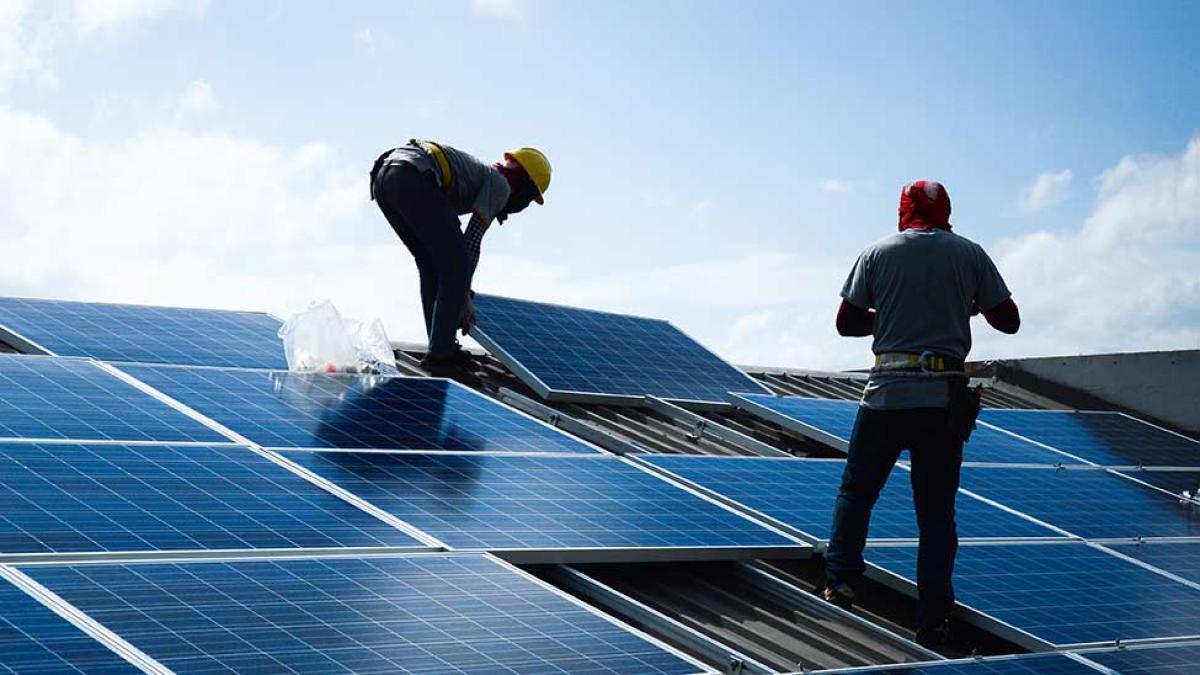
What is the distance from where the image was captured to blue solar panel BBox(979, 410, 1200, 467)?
15.4 meters

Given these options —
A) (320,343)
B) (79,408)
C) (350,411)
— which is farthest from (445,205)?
(79,408)

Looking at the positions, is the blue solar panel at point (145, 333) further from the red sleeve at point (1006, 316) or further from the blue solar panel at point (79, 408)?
the red sleeve at point (1006, 316)

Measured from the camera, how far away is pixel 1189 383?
747 inches

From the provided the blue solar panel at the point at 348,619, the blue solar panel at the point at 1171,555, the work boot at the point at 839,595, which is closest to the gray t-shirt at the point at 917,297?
the work boot at the point at 839,595

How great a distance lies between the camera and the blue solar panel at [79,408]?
332 inches

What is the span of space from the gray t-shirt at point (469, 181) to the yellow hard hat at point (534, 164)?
0.42 m

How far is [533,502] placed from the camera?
29.0 feet

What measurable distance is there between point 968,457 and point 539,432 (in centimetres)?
461

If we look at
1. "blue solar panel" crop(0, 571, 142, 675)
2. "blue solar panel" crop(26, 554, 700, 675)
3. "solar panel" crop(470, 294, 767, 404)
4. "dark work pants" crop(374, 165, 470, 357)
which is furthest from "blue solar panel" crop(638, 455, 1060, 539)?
"blue solar panel" crop(0, 571, 142, 675)

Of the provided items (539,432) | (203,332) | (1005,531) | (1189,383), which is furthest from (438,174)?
(1189,383)

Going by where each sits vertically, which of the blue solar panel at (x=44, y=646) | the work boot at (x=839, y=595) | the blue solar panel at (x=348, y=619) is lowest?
the blue solar panel at (x=44, y=646)

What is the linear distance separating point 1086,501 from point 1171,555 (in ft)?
4.41

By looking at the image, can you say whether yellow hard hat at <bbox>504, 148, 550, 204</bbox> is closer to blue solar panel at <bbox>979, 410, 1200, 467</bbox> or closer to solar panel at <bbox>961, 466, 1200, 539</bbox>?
solar panel at <bbox>961, 466, 1200, 539</bbox>

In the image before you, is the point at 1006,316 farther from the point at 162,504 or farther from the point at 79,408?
the point at 79,408
